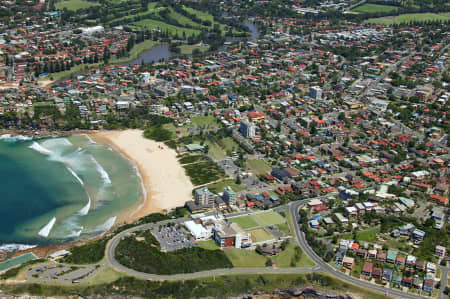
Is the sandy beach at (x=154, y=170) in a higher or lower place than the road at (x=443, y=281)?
higher

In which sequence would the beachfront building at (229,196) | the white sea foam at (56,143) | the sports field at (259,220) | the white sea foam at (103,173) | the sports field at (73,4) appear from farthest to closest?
1. the sports field at (73,4)
2. the white sea foam at (56,143)
3. the white sea foam at (103,173)
4. the beachfront building at (229,196)
5. the sports field at (259,220)

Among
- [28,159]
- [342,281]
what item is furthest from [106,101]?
[342,281]

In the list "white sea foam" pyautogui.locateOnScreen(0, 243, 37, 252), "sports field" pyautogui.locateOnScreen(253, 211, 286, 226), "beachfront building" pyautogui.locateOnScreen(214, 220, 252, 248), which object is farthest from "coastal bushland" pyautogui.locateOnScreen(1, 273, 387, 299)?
"sports field" pyautogui.locateOnScreen(253, 211, 286, 226)

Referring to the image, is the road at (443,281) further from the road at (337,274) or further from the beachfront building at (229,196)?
the beachfront building at (229,196)

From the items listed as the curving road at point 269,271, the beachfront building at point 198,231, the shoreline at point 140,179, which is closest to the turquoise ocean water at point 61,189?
the shoreline at point 140,179

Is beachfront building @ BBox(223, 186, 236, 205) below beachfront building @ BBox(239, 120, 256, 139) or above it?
below

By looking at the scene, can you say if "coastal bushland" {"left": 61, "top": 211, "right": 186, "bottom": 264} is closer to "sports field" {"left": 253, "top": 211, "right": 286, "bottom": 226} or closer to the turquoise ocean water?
the turquoise ocean water

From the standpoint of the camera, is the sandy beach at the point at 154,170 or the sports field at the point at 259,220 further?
the sandy beach at the point at 154,170
